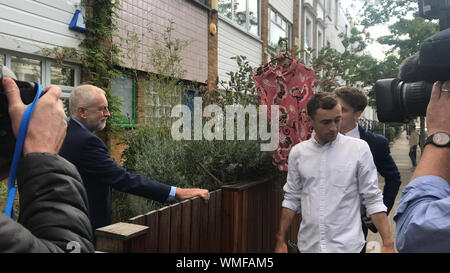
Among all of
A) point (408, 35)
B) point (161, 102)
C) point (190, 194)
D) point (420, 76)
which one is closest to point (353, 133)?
point (190, 194)

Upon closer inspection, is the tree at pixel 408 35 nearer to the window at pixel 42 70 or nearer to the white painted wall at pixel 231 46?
the white painted wall at pixel 231 46

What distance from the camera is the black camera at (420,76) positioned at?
1.23 metres

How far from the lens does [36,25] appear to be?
557 centimetres

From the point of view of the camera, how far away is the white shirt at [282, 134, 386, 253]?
253 centimetres

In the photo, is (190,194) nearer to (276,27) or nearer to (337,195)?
(337,195)

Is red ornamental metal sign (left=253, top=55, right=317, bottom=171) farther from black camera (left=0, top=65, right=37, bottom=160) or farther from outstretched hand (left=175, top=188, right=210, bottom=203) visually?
black camera (left=0, top=65, right=37, bottom=160)

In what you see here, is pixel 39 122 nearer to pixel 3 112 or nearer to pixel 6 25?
pixel 3 112

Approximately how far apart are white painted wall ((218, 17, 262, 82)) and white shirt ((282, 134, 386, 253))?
855 centimetres

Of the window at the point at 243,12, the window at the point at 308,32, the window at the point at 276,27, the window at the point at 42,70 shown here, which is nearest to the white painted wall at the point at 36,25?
the window at the point at 42,70

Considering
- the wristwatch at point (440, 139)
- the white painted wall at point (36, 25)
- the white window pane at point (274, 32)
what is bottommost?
the wristwatch at point (440, 139)

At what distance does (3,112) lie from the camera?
3.41ft

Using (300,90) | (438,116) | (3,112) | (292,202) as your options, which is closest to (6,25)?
(300,90)
